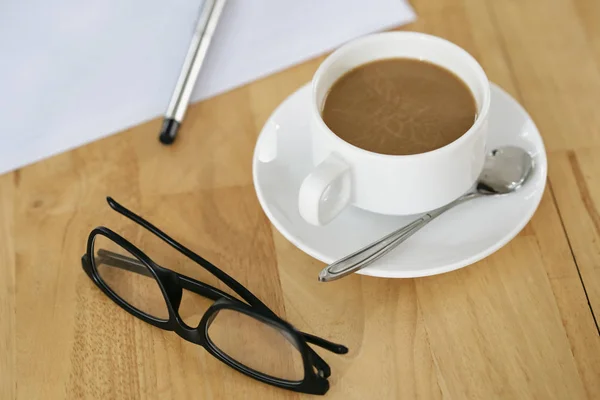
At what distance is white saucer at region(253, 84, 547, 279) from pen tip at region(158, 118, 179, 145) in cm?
10

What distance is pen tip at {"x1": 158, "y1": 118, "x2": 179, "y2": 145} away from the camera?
71 cm

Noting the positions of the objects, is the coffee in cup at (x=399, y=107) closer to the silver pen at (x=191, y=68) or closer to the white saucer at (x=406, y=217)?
the white saucer at (x=406, y=217)

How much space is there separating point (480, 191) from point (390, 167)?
0.11 m

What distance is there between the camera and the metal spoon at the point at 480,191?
553mm

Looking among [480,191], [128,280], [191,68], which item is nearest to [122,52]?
[191,68]

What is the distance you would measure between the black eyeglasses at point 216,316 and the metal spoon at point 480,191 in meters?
0.06

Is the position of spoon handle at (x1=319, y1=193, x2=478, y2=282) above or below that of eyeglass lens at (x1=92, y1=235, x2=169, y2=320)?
above

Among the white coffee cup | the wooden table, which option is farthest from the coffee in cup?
the wooden table

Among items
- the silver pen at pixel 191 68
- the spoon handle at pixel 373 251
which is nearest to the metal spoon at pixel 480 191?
the spoon handle at pixel 373 251

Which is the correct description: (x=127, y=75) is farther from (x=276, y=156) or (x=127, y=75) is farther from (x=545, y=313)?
(x=545, y=313)

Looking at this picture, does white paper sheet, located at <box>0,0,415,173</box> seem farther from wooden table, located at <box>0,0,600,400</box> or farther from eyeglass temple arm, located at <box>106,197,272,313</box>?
eyeglass temple arm, located at <box>106,197,272,313</box>

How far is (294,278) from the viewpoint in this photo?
61cm

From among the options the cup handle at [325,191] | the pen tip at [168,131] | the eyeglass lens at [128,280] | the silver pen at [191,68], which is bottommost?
the eyeglass lens at [128,280]

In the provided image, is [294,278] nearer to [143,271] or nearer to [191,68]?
[143,271]
